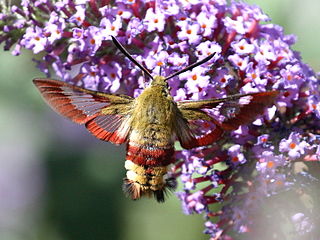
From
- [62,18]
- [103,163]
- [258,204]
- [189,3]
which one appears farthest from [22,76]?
[258,204]

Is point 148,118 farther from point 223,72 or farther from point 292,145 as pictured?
point 292,145

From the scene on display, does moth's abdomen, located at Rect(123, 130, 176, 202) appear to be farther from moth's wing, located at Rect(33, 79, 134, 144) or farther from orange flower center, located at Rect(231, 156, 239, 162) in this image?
orange flower center, located at Rect(231, 156, 239, 162)

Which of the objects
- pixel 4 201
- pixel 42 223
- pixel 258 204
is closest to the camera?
pixel 258 204

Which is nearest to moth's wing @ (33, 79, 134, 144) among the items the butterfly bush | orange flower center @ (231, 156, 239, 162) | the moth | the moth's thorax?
the moth

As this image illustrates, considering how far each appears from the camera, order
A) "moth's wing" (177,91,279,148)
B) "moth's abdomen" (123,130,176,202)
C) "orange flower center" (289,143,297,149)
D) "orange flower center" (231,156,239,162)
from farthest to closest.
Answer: "orange flower center" (231,156,239,162), "orange flower center" (289,143,297,149), "moth's abdomen" (123,130,176,202), "moth's wing" (177,91,279,148)

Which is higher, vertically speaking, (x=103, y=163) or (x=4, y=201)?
(x=103, y=163)

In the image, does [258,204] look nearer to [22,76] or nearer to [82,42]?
[82,42]

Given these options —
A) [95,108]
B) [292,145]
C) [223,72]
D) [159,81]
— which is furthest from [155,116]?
[292,145]
